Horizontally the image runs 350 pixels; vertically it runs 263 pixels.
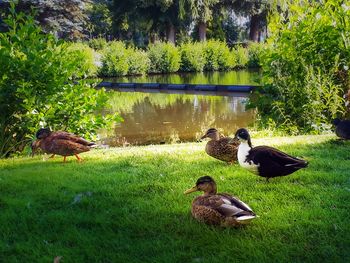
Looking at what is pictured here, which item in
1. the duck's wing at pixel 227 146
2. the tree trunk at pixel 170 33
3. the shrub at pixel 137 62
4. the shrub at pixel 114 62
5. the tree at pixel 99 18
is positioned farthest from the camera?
the tree at pixel 99 18

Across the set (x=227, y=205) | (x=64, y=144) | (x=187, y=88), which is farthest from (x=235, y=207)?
(x=187, y=88)

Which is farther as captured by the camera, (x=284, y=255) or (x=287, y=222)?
(x=287, y=222)

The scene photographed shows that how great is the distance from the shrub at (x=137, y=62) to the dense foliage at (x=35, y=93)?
2664 cm

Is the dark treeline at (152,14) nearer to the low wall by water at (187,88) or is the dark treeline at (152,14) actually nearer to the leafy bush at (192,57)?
the leafy bush at (192,57)

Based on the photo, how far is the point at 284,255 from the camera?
12.3 ft

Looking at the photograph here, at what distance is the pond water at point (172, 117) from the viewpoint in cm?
1377

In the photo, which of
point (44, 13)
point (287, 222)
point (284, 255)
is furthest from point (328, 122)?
Answer: point (44, 13)

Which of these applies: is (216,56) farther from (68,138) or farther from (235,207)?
(235,207)

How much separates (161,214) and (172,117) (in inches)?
492

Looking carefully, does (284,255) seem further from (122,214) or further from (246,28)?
(246,28)

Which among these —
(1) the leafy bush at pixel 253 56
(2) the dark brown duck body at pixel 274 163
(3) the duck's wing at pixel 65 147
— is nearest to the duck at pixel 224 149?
(2) the dark brown duck body at pixel 274 163

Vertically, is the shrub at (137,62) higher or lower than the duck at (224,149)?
higher

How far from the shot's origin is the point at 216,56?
40.8 meters

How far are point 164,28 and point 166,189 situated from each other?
4499cm
